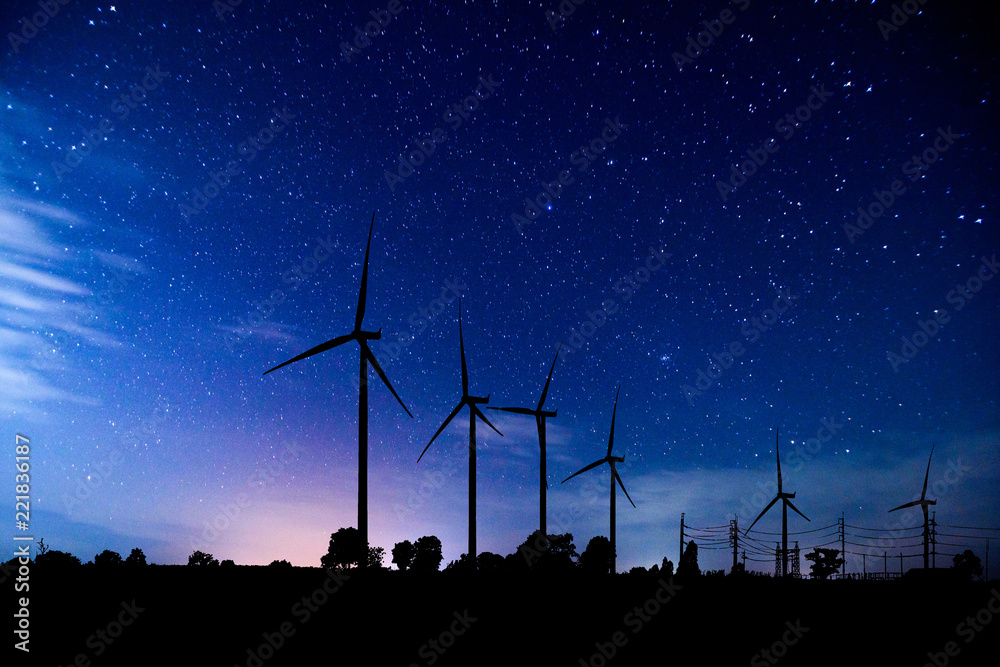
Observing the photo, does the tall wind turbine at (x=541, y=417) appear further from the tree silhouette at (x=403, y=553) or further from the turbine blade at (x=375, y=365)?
the tree silhouette at (x=403, y=553)

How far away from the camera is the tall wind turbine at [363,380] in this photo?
3709cm

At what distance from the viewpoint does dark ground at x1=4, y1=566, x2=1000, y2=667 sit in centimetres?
2580

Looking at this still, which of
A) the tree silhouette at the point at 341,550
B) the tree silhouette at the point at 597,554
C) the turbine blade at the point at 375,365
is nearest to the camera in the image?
the turbine blade at the point at 375,365

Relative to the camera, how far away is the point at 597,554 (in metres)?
92.9

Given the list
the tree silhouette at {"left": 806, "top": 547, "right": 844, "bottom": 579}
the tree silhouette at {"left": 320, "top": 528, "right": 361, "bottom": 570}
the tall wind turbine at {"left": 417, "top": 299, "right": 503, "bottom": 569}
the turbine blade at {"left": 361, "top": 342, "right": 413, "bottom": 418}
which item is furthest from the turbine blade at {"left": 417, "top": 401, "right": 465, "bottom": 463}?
the tree silhouette at {"left": 806, "top": 547, "right": 844, "bottom": 579}

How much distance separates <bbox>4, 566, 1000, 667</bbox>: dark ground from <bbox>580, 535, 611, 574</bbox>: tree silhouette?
5268 centimetres

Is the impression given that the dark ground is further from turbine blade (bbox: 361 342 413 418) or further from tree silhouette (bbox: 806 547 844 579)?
tree silhouette (bbox: 806 547 844 579)

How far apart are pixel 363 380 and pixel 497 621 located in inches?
739

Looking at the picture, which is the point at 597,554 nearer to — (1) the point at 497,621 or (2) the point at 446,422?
(2) the point at 446,422

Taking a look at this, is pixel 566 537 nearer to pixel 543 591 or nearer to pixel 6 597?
pixel 543 591

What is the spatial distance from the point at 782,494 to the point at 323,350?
3297 inches

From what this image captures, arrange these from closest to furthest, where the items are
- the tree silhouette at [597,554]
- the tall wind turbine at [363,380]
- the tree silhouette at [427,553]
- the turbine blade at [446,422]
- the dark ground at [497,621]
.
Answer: the dark ground at [497,621] < the tall wind turbine at [363,380] < the turbine blade at [446,422] < the tree silhouette at [597,554] < the tree silhouette at [427,553]

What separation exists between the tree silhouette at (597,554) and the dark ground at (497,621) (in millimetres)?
52676

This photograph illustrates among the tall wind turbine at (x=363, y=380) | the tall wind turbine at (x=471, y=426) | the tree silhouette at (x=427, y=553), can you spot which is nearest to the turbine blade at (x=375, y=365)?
the tall wind turbine at (x=363, y=380)
